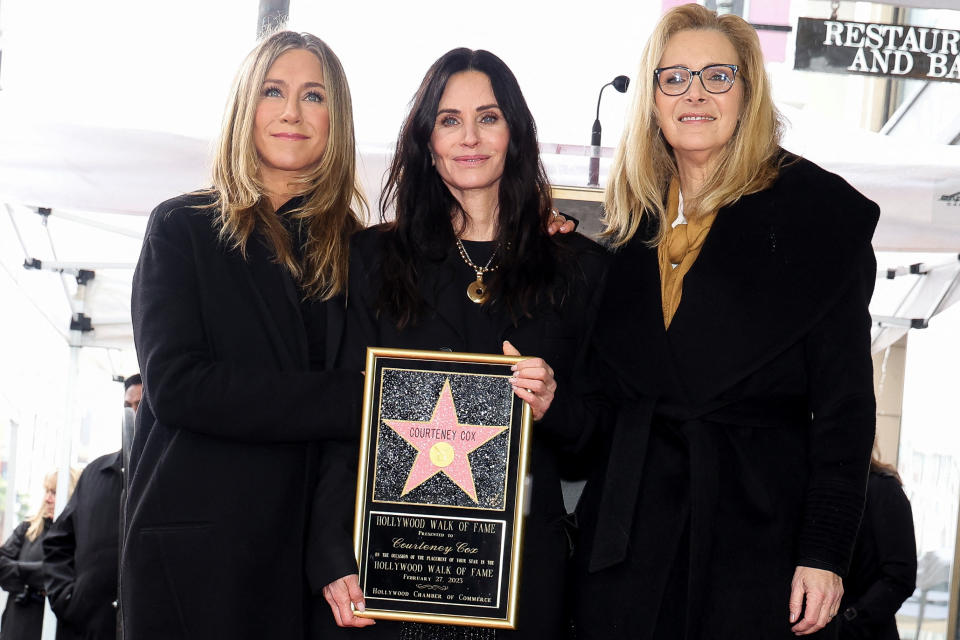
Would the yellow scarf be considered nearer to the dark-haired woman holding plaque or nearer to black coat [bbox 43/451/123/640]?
the dark-haired woman holding plaque

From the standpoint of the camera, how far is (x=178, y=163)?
5.39 metres

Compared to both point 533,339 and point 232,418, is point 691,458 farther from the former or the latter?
point 232,418

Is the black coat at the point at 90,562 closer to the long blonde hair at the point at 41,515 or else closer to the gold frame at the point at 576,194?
the long blonde hair at the point at 41,515

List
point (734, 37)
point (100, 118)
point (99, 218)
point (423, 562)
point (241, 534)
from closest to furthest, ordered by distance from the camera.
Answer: point (423, 562)
point (241, 534)
point (734, 37)
point (100, 118)
point (99, 218)

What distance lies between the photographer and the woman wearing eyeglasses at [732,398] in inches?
105

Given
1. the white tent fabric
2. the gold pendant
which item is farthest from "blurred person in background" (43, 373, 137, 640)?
the gold pendant

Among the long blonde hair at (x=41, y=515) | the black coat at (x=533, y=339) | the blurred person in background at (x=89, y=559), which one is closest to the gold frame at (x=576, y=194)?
the black coat at (x=533, y=339)

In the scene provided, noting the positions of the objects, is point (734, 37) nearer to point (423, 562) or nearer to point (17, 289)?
point (423, 562)

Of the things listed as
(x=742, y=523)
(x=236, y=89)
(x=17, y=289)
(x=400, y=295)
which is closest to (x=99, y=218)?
(x=17, y=289)

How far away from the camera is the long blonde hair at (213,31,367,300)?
Result: 3.05 meters

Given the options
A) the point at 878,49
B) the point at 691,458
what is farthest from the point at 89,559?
the point at 878,49

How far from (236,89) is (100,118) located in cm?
237

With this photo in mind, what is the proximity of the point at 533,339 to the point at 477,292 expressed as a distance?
20 centimetres

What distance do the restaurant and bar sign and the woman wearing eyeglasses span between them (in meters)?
2.34
